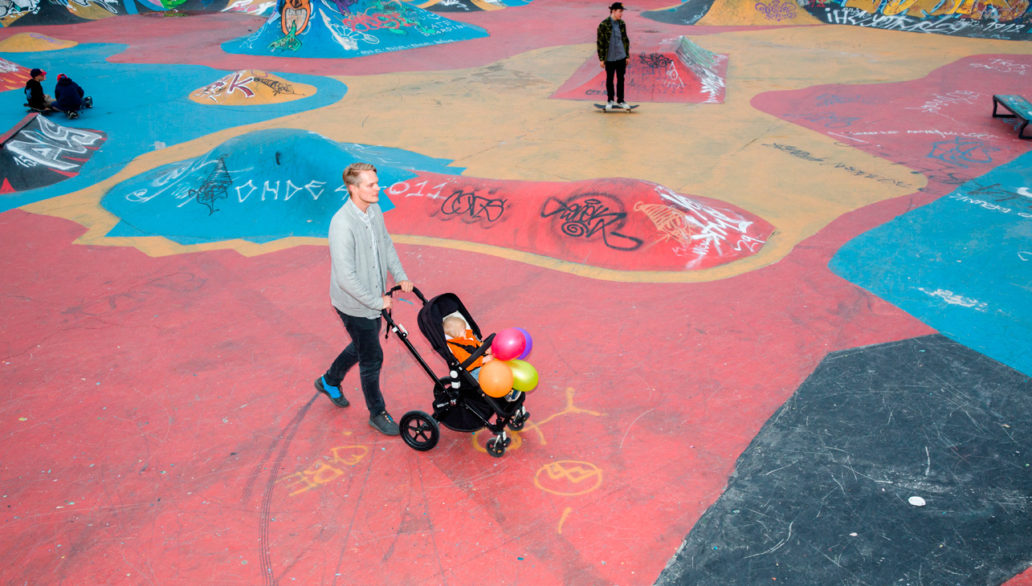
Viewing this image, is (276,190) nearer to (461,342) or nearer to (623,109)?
(461,342)

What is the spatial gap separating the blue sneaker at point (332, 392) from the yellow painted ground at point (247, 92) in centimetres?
1368

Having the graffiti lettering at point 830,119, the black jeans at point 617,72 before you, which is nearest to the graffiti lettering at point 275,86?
the black jeans at point 617,72

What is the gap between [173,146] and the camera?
13.3 meters

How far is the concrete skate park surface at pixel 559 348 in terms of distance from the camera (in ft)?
12.9

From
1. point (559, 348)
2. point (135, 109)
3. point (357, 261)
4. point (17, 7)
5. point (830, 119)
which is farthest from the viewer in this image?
point (17, 7)

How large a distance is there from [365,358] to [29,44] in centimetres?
2902

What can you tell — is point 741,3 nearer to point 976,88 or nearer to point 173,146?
point 976,88

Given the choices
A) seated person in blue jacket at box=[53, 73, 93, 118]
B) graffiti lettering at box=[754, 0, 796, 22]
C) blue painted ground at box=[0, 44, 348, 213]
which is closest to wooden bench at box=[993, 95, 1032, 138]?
graffiti lettering at box=[754, 0, 796, 22]

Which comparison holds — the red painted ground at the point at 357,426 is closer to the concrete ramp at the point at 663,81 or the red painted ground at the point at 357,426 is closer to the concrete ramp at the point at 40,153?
the concrete ramp at the point at 40,153

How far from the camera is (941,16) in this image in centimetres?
2177

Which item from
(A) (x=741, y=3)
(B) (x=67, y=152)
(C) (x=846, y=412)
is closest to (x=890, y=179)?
(C) (x=846, y=412)

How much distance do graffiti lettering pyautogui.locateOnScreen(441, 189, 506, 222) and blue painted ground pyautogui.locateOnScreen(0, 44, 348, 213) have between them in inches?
285

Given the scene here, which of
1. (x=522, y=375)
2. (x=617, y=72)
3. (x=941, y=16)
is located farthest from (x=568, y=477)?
(x=941, y=16)

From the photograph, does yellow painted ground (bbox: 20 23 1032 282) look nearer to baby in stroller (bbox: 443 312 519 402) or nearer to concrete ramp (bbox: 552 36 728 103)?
→ concrete ramp (bbox: 552 36 728 103)
